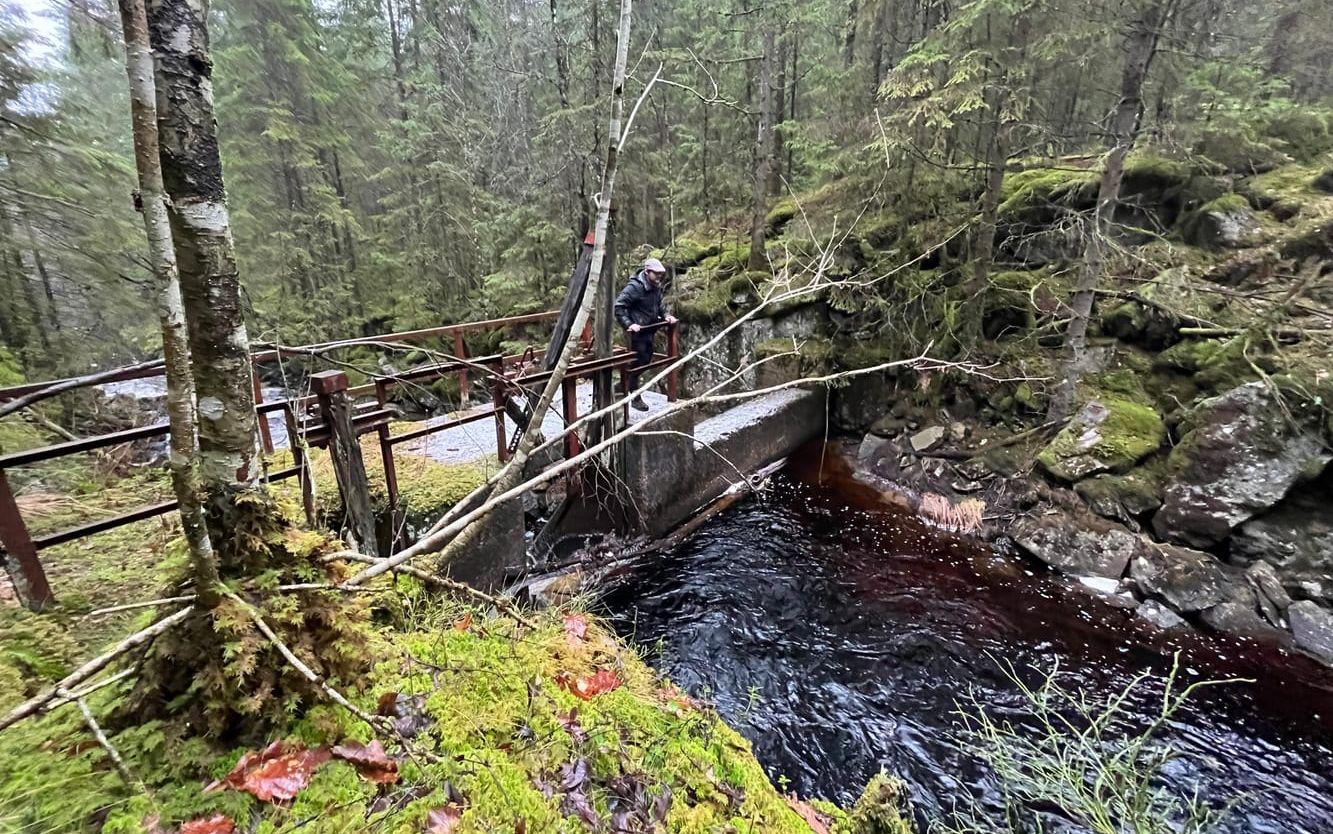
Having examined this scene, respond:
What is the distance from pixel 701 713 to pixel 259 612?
243 centimetres

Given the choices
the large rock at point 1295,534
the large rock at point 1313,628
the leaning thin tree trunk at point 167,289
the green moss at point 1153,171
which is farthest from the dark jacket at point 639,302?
the green moss at point 1153,171

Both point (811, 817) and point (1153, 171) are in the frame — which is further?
point (1153, 171)

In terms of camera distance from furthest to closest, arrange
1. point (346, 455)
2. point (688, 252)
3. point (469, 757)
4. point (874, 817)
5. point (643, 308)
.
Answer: point (688, 252), point (643, 308), point (346, 455), point (874, 817), point (469, 757)

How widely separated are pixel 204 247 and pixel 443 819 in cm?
188

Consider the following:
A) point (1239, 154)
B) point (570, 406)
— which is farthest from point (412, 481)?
point (1239, 154)

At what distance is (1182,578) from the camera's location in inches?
237

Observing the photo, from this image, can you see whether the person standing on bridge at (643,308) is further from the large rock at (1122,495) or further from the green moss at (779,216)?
the green moss at (779,216)

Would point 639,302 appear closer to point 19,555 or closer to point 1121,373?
point 19,555

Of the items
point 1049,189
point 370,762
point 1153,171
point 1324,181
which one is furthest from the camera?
point 1049,189

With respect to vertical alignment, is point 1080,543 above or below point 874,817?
below

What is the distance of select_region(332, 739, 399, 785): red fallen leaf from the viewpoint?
1.79 metres

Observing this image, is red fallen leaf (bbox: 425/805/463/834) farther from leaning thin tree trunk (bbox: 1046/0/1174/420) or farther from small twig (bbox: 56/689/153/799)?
leaning thin tree trunk (bbox: 1046/0/1174/420)

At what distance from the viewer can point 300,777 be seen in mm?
1672

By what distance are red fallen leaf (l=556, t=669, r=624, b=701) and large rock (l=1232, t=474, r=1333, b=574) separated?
24.9ft
